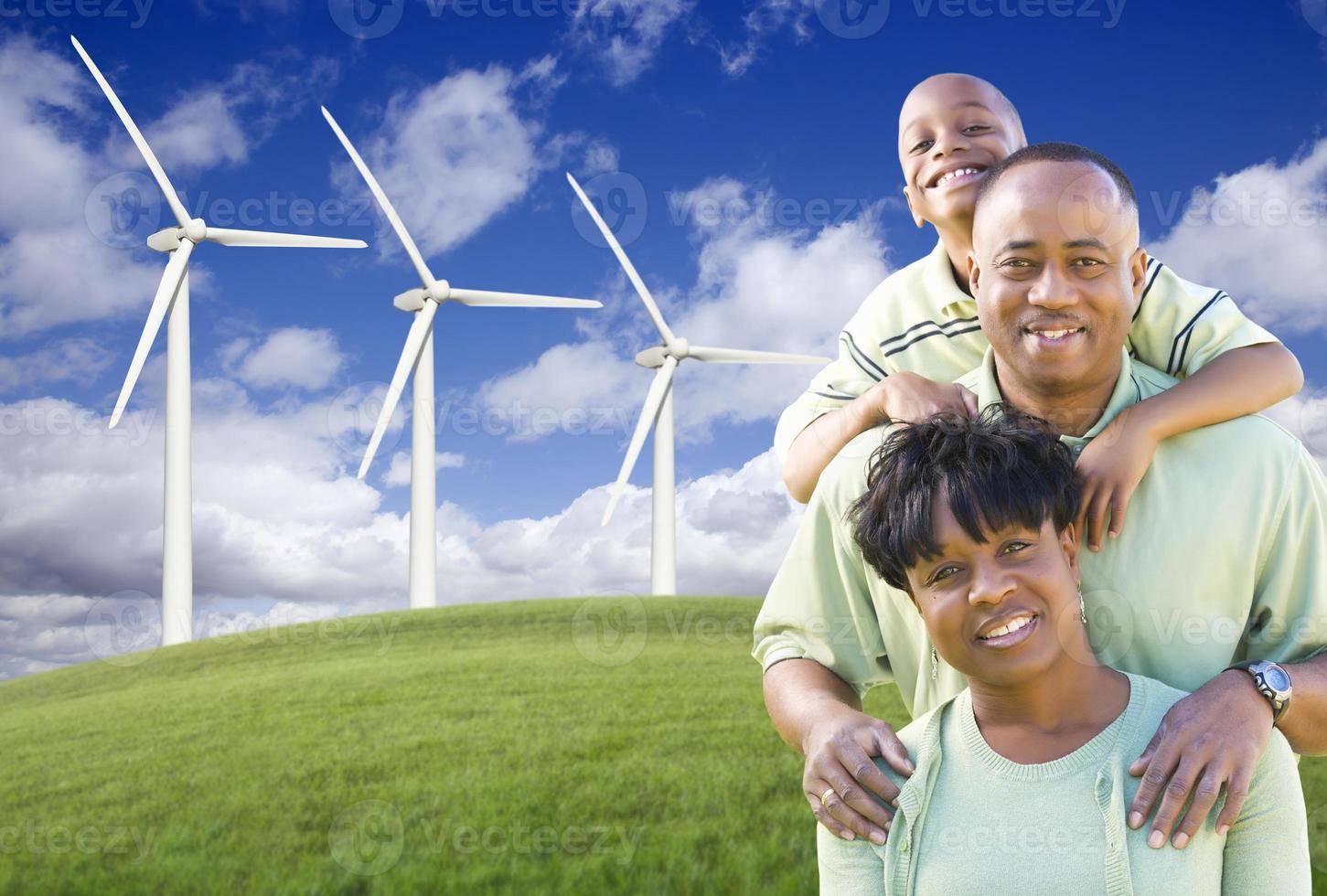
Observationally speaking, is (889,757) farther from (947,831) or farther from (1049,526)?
(1049,526)

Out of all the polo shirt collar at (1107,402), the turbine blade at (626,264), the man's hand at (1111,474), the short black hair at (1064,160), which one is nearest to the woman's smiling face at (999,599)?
the man's hand at (1111,474)

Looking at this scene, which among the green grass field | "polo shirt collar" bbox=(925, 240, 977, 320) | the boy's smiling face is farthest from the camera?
the green grass field

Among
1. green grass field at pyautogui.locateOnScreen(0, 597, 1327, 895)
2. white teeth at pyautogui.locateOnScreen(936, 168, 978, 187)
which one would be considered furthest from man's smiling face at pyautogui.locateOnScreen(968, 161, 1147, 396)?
green grass field at pyautogui.locateOnScreen(0, 597, 1327, 895)

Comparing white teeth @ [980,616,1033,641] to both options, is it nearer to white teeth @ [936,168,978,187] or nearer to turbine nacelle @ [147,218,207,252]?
white teeth @ [936,168,978,187]

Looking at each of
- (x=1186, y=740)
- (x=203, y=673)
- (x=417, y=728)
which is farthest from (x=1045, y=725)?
(x=203, y=673)

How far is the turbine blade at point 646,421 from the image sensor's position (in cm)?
3356

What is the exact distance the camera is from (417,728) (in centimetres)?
2119

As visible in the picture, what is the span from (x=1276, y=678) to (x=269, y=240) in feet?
132

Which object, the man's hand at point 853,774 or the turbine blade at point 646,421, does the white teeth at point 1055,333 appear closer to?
the man's hand at point 853,774

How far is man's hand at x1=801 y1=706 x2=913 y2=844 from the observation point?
3275mm

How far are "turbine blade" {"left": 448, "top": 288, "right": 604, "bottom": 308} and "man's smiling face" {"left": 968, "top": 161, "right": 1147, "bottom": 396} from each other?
3558 cm

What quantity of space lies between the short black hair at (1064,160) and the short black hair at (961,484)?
0.72 meters

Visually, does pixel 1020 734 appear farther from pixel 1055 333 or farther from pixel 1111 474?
pixel 1055 333

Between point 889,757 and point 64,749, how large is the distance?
2574cm
